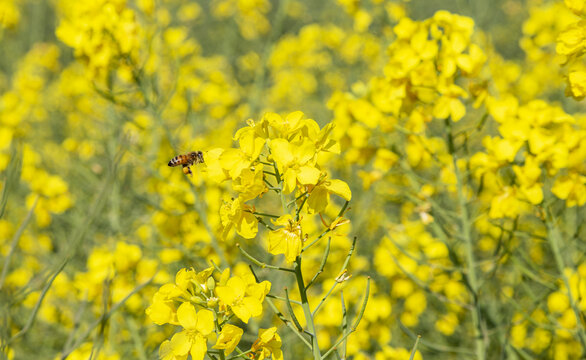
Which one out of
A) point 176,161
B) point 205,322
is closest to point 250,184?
point 205,322

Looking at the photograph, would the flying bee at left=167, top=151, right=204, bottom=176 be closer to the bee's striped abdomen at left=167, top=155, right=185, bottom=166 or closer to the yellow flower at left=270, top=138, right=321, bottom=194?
the bee's striped abdomen at left=167, top=155, right=185, bottom=166

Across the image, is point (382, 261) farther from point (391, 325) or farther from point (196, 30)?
point (196, 30)

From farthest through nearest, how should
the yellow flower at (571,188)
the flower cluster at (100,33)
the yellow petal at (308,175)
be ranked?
the flower cluster at (100,33), the yellow flower at (571,188), the yellow petal at (308,175)

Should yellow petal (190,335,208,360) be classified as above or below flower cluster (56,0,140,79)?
below

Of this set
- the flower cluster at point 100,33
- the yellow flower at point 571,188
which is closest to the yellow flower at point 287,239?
the yellow flower at point 571,188

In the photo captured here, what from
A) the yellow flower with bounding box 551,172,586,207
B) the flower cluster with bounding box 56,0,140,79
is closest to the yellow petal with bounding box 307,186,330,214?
the yellow flower with bounding box 551,172,586,207

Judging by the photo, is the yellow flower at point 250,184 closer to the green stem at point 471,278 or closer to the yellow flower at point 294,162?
the yellow flower at point 294,162

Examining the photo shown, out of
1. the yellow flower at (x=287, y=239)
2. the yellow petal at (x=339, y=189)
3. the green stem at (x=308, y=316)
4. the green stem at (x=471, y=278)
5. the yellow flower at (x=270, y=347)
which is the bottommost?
the green stem at (x=471, y=278)

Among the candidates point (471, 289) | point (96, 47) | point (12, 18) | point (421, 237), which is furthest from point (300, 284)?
point (12, 18)
